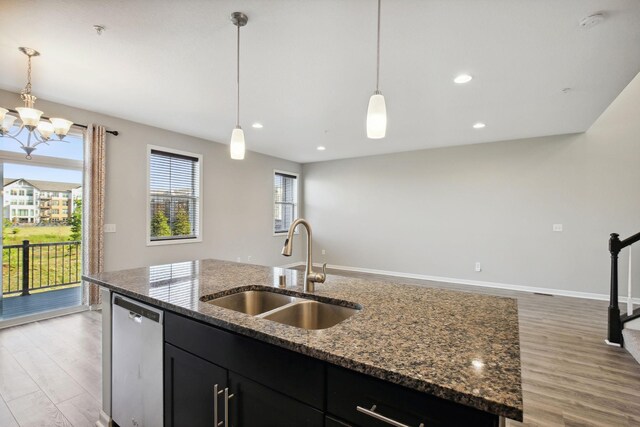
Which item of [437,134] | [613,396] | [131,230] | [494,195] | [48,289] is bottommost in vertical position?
[613,396]

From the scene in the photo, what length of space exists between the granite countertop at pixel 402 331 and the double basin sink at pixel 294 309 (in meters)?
0.04

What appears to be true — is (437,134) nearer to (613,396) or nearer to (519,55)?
(519,55)

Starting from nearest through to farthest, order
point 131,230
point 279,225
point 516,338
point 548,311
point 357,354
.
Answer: point 357,354 < point 516,338 < point 548,311 < point 131,230 < point 279,225

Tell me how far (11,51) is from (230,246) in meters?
4.04

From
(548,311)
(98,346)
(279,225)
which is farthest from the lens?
(279,225)

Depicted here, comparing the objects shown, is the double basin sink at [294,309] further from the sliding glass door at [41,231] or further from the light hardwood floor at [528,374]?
the sliding glass door at [41,231]

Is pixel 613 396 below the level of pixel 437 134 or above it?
below

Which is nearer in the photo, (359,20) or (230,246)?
(359,20)

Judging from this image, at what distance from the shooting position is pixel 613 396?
220 cm

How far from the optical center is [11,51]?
8.37ft

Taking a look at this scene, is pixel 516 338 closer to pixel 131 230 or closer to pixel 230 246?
pixel 131 230

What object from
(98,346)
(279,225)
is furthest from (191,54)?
(279,225)

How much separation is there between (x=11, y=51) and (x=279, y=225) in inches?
207

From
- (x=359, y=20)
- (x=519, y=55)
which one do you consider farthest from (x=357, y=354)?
(x=519, y=55)
